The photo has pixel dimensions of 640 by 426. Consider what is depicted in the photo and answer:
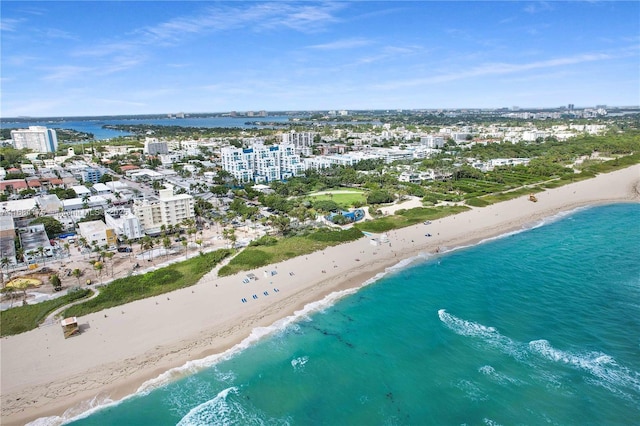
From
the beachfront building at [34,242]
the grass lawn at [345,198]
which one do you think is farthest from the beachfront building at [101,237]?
the grass lawn at [345,198]

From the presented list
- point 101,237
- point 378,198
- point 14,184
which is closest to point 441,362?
point 101,237

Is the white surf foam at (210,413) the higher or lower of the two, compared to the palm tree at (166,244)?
lower

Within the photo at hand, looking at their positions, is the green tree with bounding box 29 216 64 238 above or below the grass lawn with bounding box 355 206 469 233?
above

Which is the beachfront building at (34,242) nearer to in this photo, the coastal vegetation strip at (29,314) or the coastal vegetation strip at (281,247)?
the coastal vegetation strip at (29,314)

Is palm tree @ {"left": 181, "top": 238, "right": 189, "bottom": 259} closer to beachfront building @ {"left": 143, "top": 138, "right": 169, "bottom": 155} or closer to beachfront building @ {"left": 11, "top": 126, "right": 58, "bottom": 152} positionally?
beachfront building @ {"left": 143, "top": 138, "right": 169, "bottom": 155}

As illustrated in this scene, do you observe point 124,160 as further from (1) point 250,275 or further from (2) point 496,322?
(2) point 496,322

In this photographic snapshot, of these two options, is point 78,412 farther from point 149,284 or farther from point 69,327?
point 149,284

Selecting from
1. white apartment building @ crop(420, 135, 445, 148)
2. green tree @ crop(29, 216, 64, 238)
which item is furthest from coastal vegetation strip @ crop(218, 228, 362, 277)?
white apartment building @ crop(420, 135, 445, 148)
